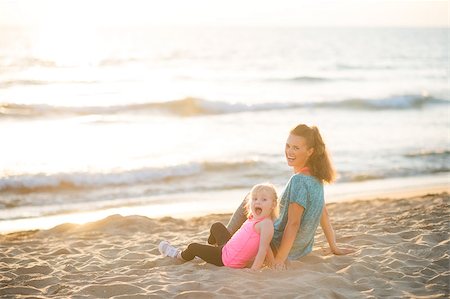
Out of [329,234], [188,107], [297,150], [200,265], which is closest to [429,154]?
[329,234]

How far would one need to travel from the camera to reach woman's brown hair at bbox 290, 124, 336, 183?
5602mm

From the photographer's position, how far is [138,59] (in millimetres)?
40656

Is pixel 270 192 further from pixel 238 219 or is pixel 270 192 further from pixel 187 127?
pixel 187 127

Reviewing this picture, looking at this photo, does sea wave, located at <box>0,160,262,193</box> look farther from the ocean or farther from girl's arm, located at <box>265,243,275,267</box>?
girl's arm, located at <box>265,243,275,267</box>

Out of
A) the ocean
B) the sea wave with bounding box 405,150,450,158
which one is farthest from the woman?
the sea wave with bounding box 405,150,450,158

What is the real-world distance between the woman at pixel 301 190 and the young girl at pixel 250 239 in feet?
0.48

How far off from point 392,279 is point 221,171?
22.1ft

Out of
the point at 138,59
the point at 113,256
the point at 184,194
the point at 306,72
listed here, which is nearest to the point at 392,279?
the point at 113,256

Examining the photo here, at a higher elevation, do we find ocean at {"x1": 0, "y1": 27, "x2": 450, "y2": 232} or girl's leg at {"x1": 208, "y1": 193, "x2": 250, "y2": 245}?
ocean at {"x1": 0, "y1": 27, "x2": 450, "y2": 232}

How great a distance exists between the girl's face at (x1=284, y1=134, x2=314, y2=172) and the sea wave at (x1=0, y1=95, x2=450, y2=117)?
51.1 ft

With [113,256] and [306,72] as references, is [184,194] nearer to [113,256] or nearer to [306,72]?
[113,256]

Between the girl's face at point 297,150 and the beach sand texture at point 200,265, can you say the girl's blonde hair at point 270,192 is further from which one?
the beach sand texture at point 200,265

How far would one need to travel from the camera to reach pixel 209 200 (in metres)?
10.1

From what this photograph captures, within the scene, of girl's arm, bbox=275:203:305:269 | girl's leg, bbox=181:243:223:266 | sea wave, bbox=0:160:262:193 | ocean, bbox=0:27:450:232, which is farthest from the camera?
sea wave, bbox=0:160:262:193
